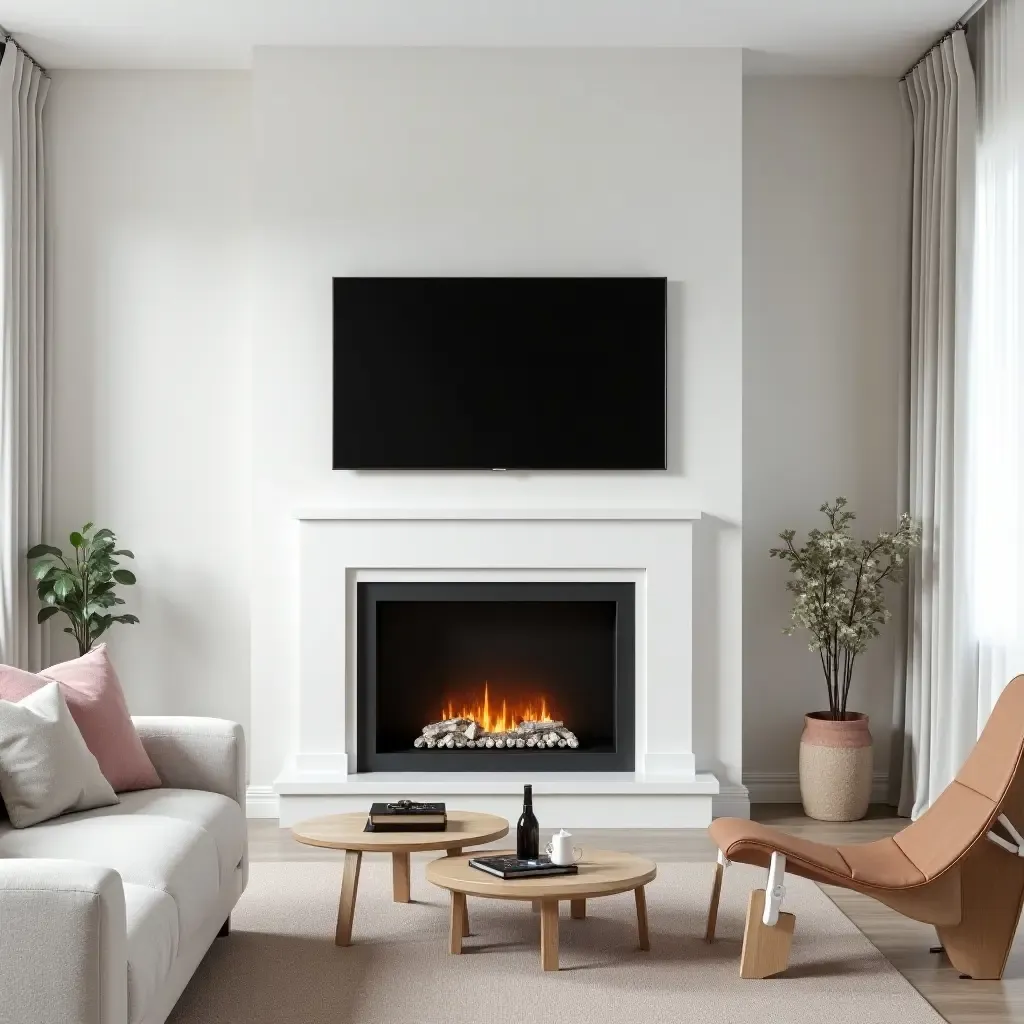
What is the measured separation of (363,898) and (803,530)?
8.64ft

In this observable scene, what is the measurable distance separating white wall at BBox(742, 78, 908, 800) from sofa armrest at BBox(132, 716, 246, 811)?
2.67m

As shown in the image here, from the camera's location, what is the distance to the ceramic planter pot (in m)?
5.04

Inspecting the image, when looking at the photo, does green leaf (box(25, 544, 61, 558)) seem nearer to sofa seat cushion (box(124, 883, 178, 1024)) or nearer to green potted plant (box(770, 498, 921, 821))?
sofa seat cushion (box(124, 883, 178, 1024))

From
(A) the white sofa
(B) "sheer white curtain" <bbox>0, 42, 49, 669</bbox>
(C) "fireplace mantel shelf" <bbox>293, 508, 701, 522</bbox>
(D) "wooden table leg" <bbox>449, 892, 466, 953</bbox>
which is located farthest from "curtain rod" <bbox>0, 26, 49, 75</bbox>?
(D) "wooden table leg" <bbox>449, 892, 466, 953</bbox>

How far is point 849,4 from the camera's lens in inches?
183

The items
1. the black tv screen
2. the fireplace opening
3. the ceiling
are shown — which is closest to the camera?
the ceiling

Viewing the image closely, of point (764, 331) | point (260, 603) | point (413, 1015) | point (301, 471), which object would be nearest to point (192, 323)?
point (301, 471)

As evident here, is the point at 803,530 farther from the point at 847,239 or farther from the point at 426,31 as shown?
the point at 426,31

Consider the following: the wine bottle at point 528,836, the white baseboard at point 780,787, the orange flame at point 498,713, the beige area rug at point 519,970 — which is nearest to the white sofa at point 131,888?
the beige area rug at point 519,970

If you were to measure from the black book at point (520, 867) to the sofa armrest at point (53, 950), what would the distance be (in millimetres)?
1259

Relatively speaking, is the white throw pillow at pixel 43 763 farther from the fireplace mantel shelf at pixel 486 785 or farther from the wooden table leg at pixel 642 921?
the fireplace mantel shelf at pixel 486 785

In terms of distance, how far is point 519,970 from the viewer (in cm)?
326

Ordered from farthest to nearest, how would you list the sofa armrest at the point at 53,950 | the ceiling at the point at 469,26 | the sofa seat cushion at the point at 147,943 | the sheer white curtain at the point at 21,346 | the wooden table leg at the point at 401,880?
1. the sheer white curtain at the point at 21,346
2. the ceiling at the point at 469,26
3. the wooden table leg at the point at 401,880
4. the sofa seat cushion at the point at 147,943
5. the sofa armrest at the point at 53,950

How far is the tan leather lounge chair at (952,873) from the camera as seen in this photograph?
316cm
